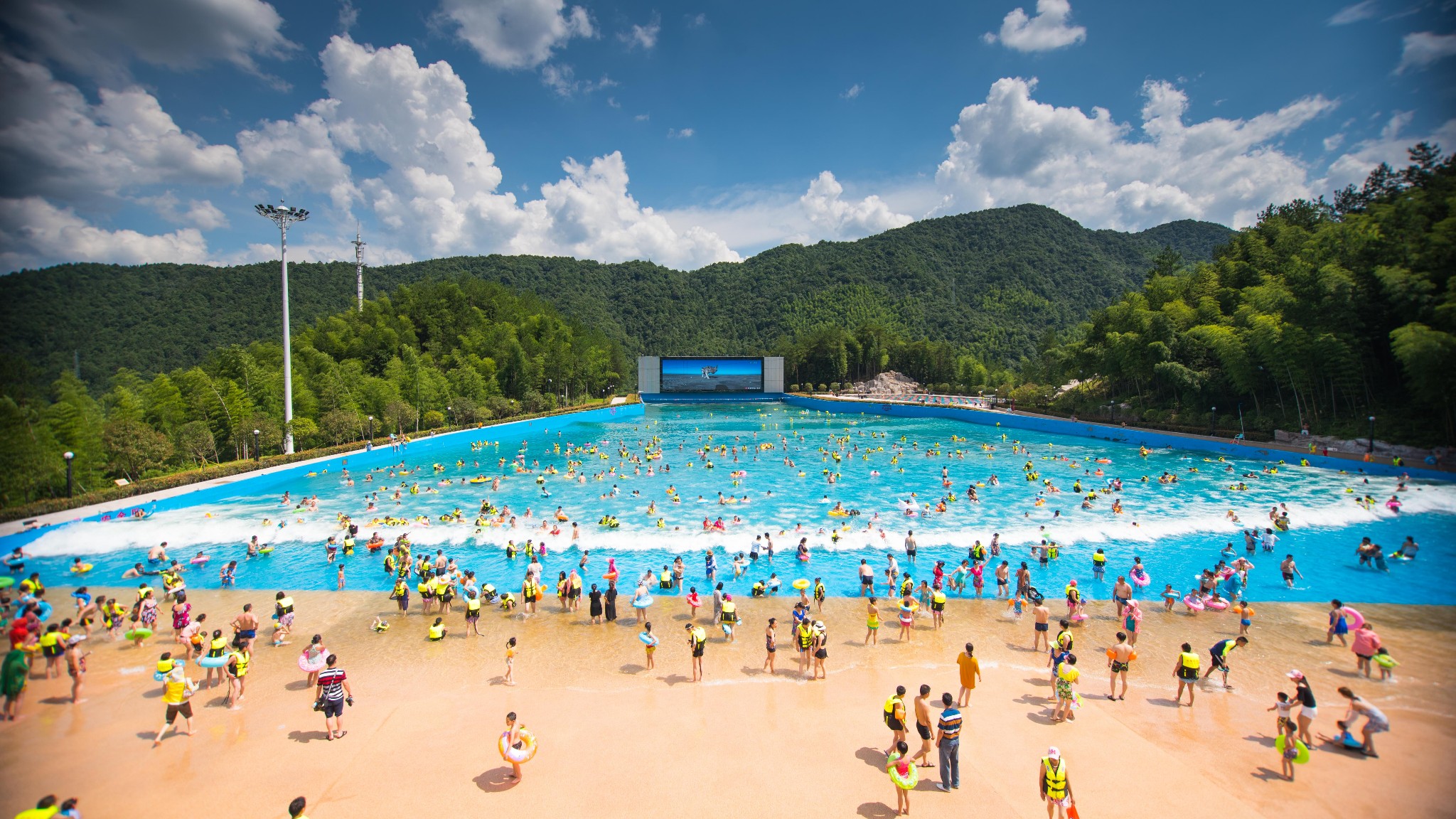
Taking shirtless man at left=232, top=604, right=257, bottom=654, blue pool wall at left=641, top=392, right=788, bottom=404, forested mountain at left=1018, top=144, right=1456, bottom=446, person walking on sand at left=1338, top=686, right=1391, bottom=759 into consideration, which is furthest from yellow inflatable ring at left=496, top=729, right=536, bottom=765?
blue pool wall at left=641, top=392, right=788, bottom=404

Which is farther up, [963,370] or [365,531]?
[963,370]

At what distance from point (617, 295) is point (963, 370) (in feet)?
332

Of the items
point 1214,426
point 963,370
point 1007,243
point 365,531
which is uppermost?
point 1007,243

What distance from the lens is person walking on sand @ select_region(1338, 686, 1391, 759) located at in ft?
24.3

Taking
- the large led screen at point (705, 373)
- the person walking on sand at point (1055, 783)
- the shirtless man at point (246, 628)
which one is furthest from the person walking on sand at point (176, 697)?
the large led screen at point (705, 373)

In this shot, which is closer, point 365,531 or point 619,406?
point 365,531

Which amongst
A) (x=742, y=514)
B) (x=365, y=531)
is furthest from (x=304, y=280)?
(x=742, y=514)

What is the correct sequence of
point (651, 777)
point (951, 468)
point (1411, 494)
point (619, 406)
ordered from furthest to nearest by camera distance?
point (619, 406) → point (951, 468) → point (1411, 494) → point (651, 777)

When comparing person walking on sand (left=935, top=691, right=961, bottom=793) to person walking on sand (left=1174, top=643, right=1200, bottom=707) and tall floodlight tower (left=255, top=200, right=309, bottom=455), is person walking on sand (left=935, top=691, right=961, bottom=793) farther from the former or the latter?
tall floodlight tower (left=255, top=200, right=309, bottom=455)

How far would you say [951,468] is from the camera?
33.6 m

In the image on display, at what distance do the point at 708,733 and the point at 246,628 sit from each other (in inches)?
342

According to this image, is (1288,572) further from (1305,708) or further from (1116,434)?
(1116,434)

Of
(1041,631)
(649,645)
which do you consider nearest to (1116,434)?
(1041,631)

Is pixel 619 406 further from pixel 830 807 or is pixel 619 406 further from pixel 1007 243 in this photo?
pixel 1007 243
